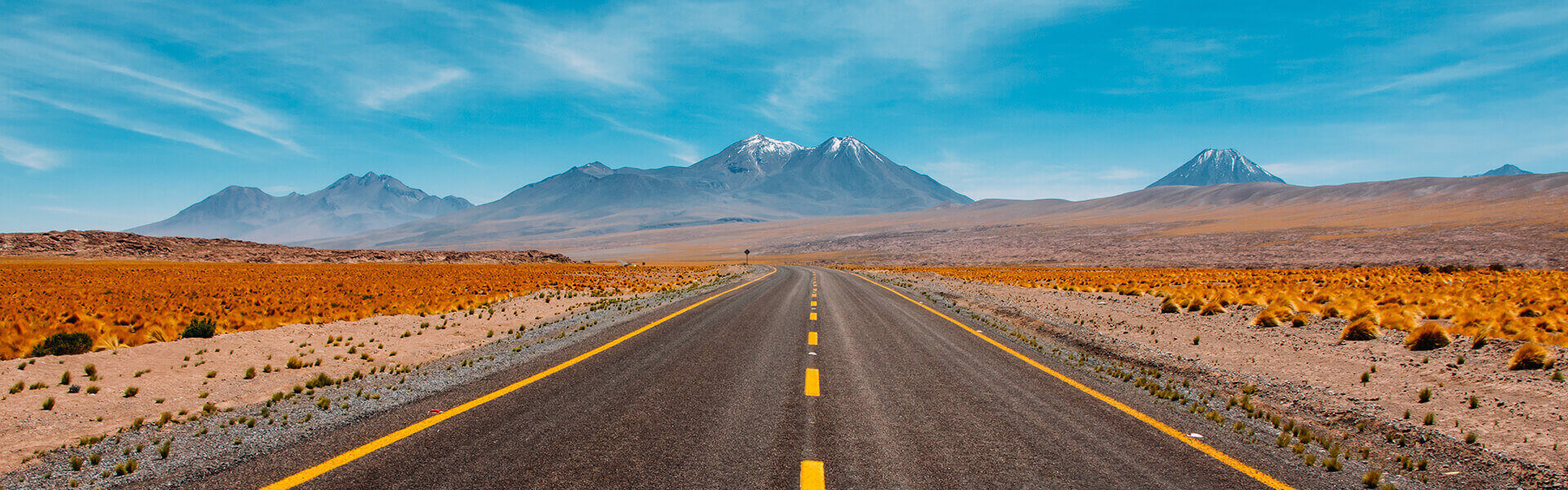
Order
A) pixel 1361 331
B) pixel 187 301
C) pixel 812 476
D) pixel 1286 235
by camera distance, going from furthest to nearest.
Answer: pixel 1286 235
pixel 187 301
pixel 1361 331
pixel 812 476

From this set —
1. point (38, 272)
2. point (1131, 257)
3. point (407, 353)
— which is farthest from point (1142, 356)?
point (1131, 257)

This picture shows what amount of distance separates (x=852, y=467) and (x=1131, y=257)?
78.2 m

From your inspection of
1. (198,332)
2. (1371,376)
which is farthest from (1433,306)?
(198,332)

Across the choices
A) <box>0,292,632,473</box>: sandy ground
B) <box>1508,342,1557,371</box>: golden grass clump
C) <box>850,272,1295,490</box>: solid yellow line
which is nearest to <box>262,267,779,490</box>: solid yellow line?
<box>0,292,632,473</box>: sandy ground

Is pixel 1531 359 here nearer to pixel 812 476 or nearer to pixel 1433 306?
pixel 1433 306

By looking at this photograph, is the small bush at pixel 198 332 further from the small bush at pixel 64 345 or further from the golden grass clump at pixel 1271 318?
the golden grass clump at pixel 1271 318

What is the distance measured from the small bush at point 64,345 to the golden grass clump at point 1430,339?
65.6 ft

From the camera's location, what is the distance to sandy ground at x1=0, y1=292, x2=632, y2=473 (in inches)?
207

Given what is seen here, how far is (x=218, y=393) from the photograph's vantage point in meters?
6.58

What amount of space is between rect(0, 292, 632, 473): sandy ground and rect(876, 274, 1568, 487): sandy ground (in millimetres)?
11577

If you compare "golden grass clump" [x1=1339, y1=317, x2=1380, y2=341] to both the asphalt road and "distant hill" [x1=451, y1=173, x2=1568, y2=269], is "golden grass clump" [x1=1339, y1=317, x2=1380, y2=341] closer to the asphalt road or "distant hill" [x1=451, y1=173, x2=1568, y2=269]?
the asphalt road

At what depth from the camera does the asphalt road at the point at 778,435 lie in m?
4.01

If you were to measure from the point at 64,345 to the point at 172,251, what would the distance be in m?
67.9

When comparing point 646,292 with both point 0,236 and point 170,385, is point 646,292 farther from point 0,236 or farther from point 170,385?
point 0,236
